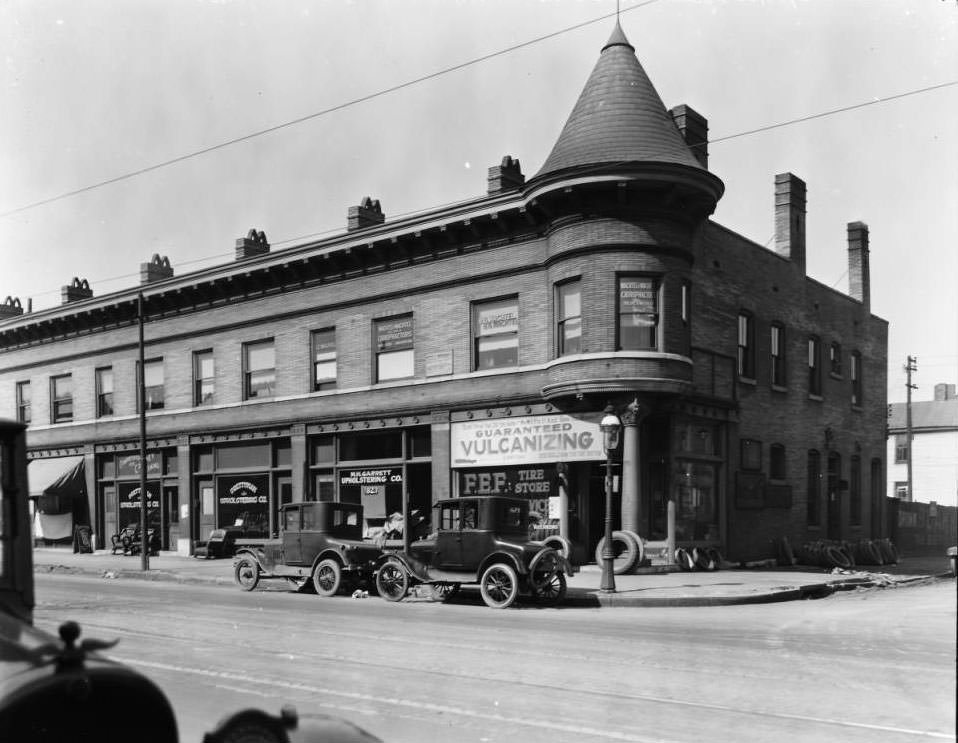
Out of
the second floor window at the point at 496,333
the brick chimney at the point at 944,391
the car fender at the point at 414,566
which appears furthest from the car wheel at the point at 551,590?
the brick chimney at the point at 944,391

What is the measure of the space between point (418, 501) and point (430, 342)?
4.26 meters

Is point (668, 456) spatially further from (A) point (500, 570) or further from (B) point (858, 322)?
(B) point (858, 322)

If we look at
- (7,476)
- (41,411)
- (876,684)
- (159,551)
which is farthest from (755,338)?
(41,411)

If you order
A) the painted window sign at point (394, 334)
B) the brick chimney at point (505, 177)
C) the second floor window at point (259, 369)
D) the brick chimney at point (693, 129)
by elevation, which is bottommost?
the second floor window at point (259, 369)

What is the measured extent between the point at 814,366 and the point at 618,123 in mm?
11724

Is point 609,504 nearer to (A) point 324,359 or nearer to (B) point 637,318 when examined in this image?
(B) point 637,318

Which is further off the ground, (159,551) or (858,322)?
(858,322)

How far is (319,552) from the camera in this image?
18.7m

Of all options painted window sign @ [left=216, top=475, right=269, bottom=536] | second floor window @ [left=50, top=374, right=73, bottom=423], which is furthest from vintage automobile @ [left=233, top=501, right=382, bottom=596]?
second floor window @ [left=50, top=374, right=73, bottom=423]

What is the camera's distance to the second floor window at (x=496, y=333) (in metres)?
23.8

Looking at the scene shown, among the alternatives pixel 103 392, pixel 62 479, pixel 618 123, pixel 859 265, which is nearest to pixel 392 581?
pixel 618 123

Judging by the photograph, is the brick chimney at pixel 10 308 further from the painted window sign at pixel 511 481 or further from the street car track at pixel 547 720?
the street car track at pixel 547 720

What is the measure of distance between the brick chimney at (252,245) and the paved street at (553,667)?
16.4 m

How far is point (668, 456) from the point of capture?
882 inches
